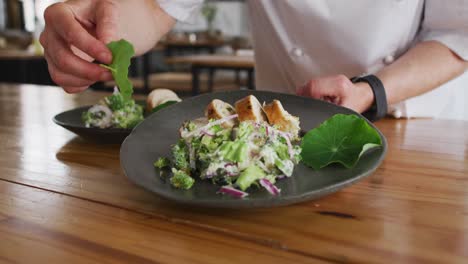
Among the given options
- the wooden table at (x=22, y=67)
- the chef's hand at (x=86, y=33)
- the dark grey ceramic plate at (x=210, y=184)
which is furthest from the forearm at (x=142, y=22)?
the wooden table at (x=22, y=67)

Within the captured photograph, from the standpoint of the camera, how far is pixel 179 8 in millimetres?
1467

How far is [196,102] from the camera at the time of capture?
3.33 ft

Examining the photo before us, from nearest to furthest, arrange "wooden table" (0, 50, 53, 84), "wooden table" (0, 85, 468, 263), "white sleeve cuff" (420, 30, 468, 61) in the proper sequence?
1. "wooden table" (0, 85, 468, 263)
2. "white sleeve cuff" (420, 30, 468, 61)
3. "wooden table" (0, 50, 53, 84)

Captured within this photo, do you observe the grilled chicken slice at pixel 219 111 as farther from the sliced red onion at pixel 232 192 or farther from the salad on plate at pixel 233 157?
the sliced red onion at pixel 232 192

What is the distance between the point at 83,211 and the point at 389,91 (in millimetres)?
959

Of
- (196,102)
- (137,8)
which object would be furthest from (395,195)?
(137,8)

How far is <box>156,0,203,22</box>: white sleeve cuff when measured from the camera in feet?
4.71

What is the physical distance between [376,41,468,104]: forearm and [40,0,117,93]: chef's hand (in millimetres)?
757

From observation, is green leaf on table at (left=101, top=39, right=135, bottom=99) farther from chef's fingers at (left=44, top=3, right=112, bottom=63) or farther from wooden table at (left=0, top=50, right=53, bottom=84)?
wooden table at (left=0, top=50, right=53, bottom=84)

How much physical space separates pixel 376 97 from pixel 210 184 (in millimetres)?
713

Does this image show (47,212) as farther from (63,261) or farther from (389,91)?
(389,91)

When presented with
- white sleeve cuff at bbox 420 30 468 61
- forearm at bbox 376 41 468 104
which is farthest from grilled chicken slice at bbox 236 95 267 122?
white sleeve cuff at bbox 420 30 468 61

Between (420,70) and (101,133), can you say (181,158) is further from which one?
(420,70)

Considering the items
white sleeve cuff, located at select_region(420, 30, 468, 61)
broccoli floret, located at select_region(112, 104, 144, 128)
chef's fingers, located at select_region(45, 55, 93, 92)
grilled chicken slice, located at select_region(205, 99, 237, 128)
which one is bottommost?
broccoli floret, located at select_region(112, 104, 144, 128)
